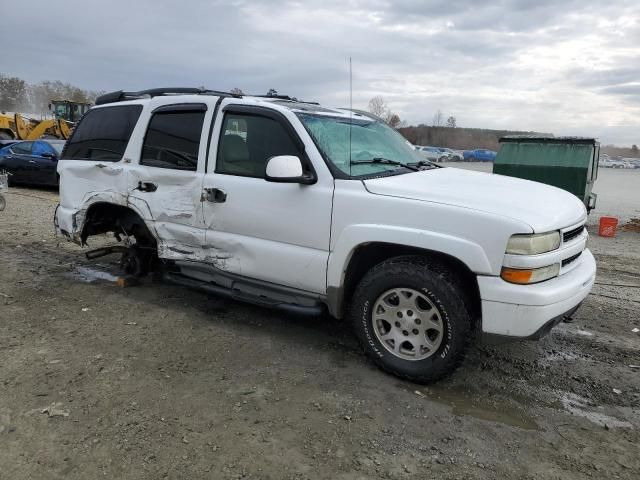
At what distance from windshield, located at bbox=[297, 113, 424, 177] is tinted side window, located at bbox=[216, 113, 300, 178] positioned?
234mm

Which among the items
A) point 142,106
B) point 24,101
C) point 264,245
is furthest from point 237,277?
point 24,101

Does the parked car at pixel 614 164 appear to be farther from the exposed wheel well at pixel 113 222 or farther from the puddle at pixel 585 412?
the exposed wheel well at pixel 113 222

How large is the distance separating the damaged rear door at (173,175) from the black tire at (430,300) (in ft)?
5.45

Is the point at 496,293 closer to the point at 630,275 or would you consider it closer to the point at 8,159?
the point at 630,275

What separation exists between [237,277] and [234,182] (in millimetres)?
806

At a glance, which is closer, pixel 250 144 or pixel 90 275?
pixel 250 144

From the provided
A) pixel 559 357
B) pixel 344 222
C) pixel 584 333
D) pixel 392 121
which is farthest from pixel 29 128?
pixel 559 357

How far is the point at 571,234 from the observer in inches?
139

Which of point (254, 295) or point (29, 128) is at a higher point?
point (29, 128)

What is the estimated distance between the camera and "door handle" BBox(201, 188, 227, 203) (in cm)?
421

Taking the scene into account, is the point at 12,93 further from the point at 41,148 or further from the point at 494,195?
the point at 494,195

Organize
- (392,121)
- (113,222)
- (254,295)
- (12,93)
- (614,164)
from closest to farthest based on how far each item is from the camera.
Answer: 1. (254,295)
2. (113,222)
3. (392,121)
4. (614,164)
5. (12,93)

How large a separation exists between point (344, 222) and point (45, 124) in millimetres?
23052

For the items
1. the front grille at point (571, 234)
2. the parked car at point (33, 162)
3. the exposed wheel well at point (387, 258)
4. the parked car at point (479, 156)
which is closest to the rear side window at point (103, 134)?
the exposed wheel well at point (387, 258)
